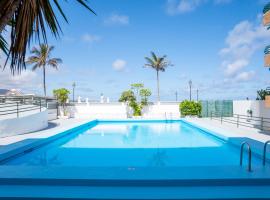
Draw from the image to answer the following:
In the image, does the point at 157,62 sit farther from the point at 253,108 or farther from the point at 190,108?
the point at 253,108

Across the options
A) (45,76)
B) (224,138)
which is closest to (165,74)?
(45,76)

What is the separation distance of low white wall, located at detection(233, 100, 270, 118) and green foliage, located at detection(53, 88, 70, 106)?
573 inches

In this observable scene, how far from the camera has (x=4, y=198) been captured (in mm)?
4488

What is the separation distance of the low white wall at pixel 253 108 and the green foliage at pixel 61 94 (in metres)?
14.5

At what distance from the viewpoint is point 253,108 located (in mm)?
18547

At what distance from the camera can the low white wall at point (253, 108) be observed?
1685cm

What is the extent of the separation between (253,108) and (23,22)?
1828 centimetres

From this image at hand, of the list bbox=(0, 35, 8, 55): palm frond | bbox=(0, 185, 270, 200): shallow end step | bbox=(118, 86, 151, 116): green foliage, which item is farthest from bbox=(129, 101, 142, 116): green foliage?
bbox=(0, 35, 8, 55): palm frond

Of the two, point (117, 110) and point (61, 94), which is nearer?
point (61, 94)

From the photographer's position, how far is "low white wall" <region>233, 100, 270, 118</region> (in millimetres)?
16847

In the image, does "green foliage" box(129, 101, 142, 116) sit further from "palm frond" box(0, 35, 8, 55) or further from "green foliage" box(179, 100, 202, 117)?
"palm frond" box(0, 35, 8, 55)

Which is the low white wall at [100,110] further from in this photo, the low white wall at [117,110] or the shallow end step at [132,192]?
the shallow end step at [132,192]

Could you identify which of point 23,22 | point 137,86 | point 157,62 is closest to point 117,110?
point 137,86

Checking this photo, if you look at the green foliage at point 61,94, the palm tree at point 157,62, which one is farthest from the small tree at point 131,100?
the palm tree at point 157,62
